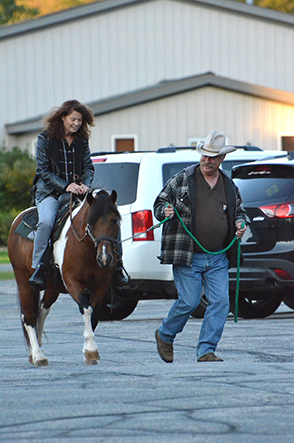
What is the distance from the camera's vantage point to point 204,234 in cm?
867

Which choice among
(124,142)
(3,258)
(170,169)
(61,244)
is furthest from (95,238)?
(124,142)

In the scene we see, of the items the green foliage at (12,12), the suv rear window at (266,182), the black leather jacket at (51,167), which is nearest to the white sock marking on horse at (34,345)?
the black leather jacket at (51,167)

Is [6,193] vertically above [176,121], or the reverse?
[176,121]

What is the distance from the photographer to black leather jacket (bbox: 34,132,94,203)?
9.49 metres

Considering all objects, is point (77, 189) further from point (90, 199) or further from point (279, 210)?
point (279, 210)

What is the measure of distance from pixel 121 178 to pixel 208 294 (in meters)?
4.12

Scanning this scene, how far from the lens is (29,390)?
23.7ft

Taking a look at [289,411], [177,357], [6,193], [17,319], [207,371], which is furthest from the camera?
[6,193]

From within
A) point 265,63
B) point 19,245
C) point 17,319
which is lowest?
point 17,319

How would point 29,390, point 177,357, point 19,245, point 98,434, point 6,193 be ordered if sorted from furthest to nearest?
1. point 6,193
2. point 19,245
3. point 177,357
4. point 29,390
5. point 98,434

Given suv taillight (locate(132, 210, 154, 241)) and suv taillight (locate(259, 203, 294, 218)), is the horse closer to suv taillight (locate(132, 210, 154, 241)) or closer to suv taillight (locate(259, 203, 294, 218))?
suv taillight (locate(132, 210, 154, 241))

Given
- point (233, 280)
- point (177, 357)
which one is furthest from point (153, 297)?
point (177, 357)

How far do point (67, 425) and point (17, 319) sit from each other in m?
8.45

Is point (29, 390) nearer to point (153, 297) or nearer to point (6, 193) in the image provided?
point (153, 297)
